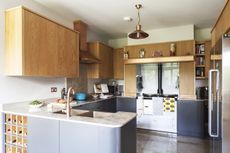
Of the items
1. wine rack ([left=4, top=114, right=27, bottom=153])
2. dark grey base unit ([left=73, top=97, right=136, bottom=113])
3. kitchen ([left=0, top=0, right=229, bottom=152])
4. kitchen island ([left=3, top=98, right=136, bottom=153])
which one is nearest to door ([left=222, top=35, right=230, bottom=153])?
kitchen island ([left=3, top=98, right=136, bottom=153])

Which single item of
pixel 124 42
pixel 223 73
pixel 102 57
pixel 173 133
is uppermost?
pixel 124 42

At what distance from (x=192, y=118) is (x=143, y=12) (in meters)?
2.57

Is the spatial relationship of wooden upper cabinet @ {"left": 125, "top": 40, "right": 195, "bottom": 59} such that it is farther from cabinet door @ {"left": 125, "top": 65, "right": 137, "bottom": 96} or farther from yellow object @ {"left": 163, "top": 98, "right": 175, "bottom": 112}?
yellow object @ {"left": 163, "top": 98, "right": 175, "bottom": 112}

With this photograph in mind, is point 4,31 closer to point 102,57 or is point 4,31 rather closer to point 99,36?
point 102,57

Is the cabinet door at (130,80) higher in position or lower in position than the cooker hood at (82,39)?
lower

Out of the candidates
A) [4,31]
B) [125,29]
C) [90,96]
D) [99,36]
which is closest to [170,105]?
[90,96]

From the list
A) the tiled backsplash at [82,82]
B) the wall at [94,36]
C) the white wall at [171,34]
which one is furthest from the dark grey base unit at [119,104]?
the wall at [94,36]

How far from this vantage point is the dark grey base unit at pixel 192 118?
3652 mm

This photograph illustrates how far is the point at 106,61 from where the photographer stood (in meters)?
4.53

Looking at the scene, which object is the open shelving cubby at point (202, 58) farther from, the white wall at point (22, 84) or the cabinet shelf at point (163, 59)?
the white wall at point (22, 84)

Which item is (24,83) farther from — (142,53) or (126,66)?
(142,53)

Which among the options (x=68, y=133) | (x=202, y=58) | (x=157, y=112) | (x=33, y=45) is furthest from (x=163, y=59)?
(x=68, y=133)

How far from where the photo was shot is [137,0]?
274cm

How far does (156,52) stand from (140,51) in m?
0.43
